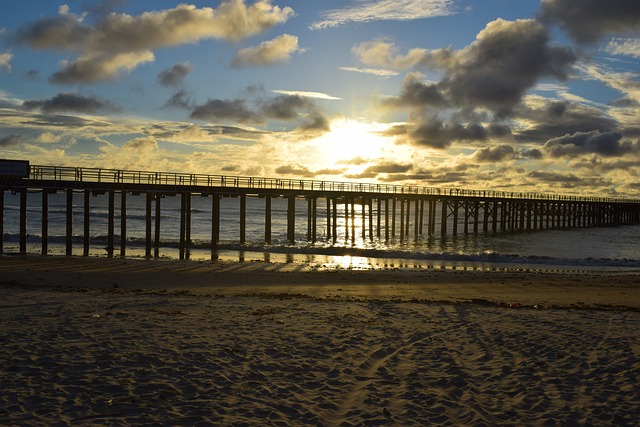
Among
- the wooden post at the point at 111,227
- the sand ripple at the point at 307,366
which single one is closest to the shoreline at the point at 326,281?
the sand ripple at the point at 307,366

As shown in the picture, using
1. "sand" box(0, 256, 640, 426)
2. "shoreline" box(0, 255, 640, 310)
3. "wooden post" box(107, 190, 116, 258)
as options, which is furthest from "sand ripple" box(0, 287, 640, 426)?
"wooden post" box(107, 190, 116, 258)

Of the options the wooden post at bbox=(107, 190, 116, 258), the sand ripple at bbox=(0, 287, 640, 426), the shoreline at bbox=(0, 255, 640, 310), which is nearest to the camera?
the sand ripple at bbox=(0, 287, 640, 426)

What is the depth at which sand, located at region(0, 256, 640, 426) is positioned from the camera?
6027mm

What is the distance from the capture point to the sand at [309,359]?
603 centimetres

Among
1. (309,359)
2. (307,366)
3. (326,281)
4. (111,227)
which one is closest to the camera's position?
(307,366)

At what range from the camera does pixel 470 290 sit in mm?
16703

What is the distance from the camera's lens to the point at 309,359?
309 inches

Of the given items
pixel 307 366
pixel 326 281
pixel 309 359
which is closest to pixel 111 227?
pixel 326 281

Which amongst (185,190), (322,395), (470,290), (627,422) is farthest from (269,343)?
(185,190)

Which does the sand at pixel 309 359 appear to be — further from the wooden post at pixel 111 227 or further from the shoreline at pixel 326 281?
the wooden post at pixel 111 227

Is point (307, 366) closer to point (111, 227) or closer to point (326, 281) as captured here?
point (326, 281)

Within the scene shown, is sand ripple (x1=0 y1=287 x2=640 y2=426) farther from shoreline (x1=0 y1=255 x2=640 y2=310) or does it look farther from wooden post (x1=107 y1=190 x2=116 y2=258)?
wooden post (x1=107 y1=190 x2=116 y2=258)

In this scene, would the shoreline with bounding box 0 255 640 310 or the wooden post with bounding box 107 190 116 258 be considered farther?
the wooden post with bounding box 107 190 116 258

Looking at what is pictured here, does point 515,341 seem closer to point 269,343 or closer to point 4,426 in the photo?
point 269,343
